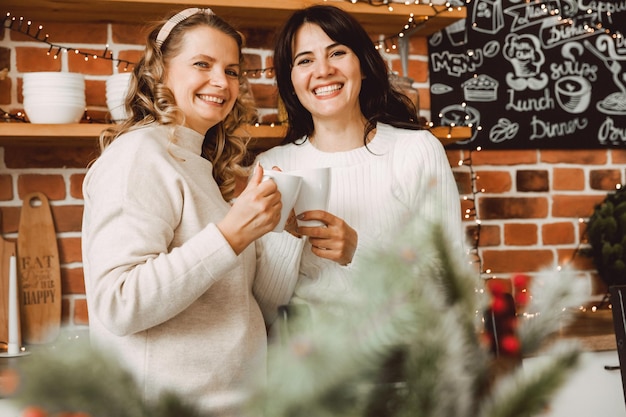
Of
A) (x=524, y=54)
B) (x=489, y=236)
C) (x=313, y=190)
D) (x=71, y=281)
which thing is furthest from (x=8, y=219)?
(x=524, y=54)

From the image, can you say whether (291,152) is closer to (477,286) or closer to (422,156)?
(422,156)

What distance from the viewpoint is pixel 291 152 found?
5.21ft

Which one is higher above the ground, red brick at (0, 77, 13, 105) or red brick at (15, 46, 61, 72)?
red brick at (15, 46, 61, 72)

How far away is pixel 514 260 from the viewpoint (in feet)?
7.07

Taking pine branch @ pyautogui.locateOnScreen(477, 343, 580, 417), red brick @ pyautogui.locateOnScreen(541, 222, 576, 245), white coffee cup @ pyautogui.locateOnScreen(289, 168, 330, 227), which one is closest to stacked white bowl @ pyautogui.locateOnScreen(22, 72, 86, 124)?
white coffee cup @ pyautogui.locateOnScreen(289, 168, 330, 227)

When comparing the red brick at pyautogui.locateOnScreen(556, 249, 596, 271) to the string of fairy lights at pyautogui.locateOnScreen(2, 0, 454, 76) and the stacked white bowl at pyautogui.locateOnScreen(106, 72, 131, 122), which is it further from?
the stacked white bowl at pyautogui.locateOnScreen(106, 72, 131, 122)

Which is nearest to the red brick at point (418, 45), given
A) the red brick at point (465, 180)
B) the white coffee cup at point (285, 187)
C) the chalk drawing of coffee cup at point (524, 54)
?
the chalk drawing of coffee cup at point (524, 54)

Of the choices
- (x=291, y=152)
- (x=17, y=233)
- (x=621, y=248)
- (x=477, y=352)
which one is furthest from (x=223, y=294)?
(x=621, y=248)

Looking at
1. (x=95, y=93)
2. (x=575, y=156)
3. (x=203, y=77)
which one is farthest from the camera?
(x=575, y=156)

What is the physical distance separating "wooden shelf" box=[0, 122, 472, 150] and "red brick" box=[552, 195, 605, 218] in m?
0.47

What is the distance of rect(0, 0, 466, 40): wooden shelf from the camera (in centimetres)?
174

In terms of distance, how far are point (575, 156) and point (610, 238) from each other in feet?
1.03

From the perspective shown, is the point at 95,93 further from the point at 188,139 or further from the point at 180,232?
the point at 180,232

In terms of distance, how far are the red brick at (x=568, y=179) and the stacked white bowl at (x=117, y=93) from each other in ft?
4.30
